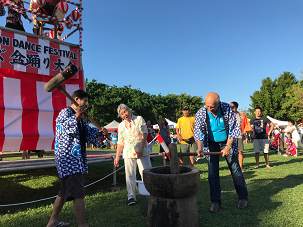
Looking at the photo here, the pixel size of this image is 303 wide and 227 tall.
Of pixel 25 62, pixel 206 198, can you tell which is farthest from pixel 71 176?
pixel 25 62

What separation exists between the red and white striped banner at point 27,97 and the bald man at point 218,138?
392 centimetres

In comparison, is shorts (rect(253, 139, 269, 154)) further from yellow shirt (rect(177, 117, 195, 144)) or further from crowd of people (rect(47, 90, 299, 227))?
crowd of people (rect(47, 90, 299, 227))

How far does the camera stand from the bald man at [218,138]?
11.1ft

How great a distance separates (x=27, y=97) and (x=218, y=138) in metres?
4.68

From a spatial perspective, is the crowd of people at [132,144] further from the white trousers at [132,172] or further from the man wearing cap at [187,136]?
the man wearing cap at [187,136]

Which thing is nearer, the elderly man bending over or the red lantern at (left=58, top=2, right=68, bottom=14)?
the elderly man bending over

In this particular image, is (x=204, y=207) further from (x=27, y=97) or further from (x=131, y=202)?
(x=27, y=97)

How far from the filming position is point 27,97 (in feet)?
17.6

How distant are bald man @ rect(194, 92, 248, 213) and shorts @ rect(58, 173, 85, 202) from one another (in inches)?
72.1

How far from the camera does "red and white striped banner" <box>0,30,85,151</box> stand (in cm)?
499

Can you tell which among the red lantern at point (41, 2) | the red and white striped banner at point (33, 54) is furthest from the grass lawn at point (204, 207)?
the red lantern at point (41, 2)

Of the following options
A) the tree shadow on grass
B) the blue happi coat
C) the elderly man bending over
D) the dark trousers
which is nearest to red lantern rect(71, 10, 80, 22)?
the elderly man bending over

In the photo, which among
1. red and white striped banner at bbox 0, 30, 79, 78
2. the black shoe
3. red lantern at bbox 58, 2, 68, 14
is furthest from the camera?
red lantern at bbox 58, 2, 68, 14

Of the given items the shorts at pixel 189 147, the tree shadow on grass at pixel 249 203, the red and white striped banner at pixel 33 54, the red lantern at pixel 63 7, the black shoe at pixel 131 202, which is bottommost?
the tree shadow on grass at pixel 249 203
